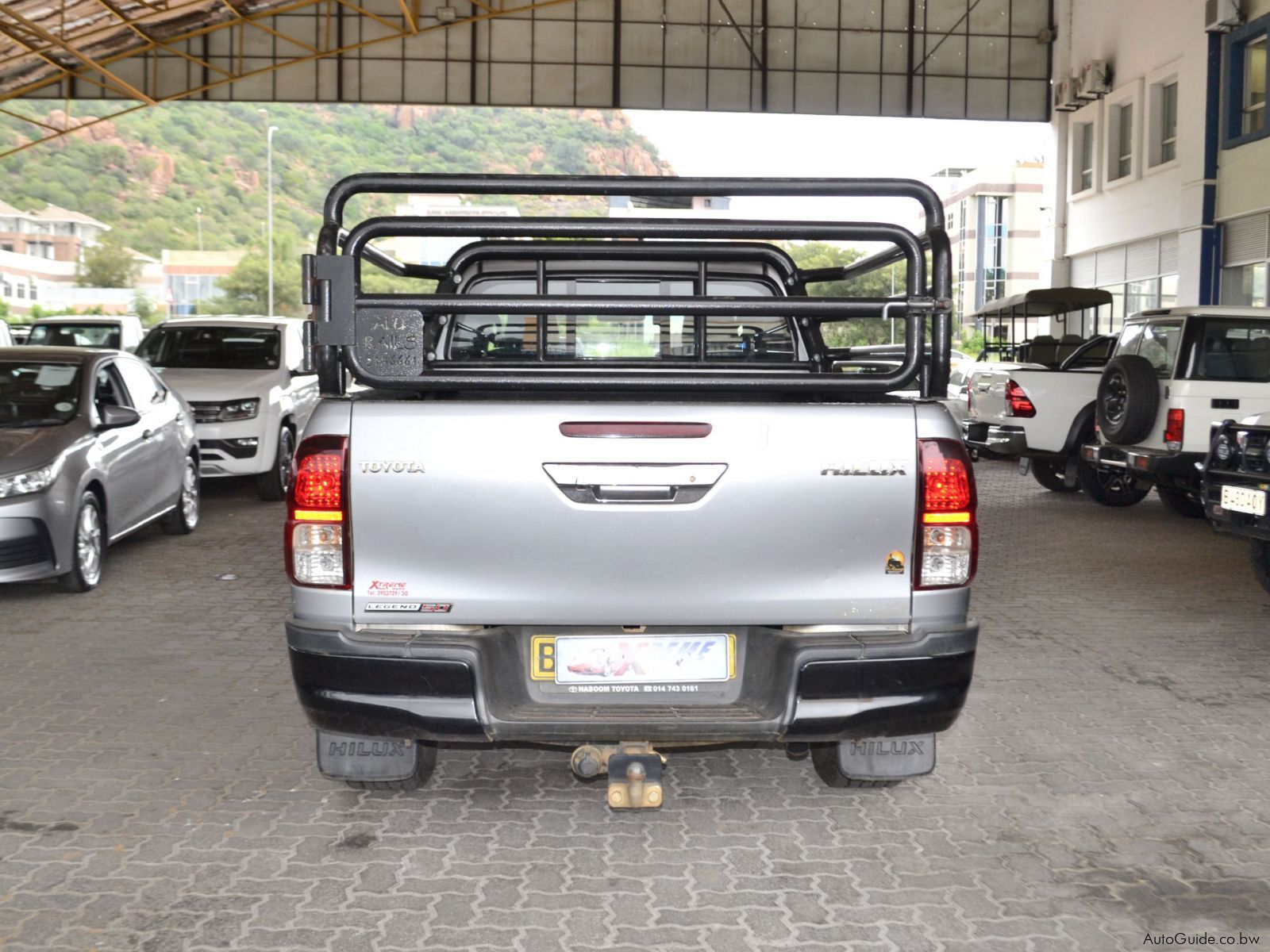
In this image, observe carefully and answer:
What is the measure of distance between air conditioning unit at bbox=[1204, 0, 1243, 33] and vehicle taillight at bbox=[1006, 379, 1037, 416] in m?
10.8

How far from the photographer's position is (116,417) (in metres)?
8.73

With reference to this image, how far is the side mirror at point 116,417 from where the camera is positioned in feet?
28.6

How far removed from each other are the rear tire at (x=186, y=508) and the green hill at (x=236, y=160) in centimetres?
6786

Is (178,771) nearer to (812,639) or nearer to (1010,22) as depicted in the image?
(812,639)

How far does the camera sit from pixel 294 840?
13.8 ft

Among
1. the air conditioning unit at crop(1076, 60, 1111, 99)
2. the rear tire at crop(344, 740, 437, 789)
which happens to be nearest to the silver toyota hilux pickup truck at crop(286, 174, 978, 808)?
the rear tire at crop(344, 740, 437, 789)

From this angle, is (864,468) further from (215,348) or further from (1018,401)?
(215,348)

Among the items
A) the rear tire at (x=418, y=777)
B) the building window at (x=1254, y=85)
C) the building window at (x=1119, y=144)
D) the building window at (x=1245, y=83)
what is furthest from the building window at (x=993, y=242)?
the rear tire at (x=418, y=777)

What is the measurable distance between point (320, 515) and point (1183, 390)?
8852 millimetres

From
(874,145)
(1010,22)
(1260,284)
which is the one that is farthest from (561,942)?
(874,145)

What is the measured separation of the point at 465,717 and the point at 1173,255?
886 inches

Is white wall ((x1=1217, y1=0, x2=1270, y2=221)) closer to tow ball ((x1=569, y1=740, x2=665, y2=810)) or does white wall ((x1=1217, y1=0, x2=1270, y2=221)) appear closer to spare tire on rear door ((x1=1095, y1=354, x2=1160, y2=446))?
spare tire on rear door ((x1=1095, y1=354, x2=1160, y2=446))

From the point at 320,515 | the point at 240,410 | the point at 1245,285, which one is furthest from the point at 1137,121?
the point at 320,515

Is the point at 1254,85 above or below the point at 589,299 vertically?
above
